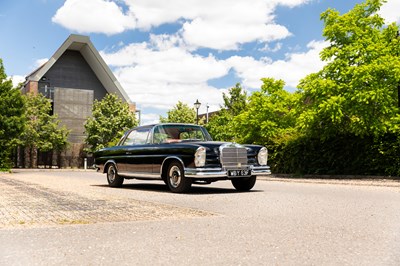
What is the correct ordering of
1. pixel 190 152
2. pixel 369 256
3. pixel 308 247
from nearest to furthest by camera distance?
pixel 369 256 < pixel 308 247 < pixel 190 152

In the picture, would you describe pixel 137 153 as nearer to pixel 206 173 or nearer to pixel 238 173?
pixel 206 173

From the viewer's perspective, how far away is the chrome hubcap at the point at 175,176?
11.4 metres

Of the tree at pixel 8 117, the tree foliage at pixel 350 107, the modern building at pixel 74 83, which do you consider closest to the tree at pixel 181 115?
the modern building at pixel 74 83

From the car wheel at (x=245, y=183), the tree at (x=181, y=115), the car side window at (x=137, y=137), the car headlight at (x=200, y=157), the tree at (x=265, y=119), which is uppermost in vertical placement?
the tree at (x=181, y=115)

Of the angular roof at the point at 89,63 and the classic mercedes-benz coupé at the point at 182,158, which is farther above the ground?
the angular roof at the point at 89,63

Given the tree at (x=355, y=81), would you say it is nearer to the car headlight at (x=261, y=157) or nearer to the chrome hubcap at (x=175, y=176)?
the car headlight at (x=261, y=157)

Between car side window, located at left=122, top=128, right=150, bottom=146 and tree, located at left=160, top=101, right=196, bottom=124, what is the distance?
46631 millimetres

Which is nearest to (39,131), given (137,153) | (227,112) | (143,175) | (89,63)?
(89,63)

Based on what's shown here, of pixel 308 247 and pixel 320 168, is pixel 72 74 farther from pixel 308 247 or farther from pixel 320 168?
pixel 308 247

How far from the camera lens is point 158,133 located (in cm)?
1245

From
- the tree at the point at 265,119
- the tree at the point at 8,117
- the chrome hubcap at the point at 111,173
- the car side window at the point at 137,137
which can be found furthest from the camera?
the tree at the point at 8,117

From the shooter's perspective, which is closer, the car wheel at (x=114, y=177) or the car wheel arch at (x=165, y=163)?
the car wheel arch at (x=165, y=163)

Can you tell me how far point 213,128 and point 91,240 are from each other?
43.7 meters

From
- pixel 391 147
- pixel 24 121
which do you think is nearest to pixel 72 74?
pixel 24 121
